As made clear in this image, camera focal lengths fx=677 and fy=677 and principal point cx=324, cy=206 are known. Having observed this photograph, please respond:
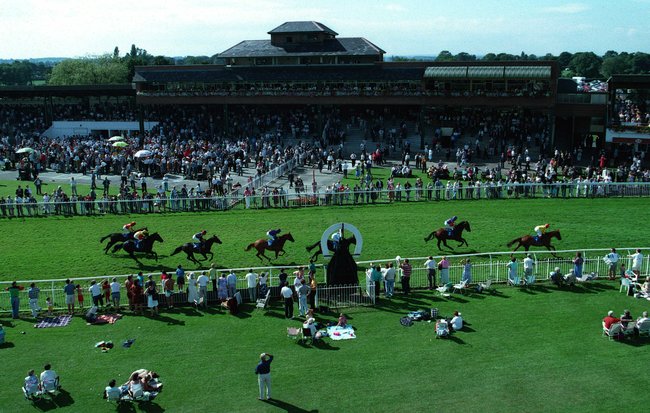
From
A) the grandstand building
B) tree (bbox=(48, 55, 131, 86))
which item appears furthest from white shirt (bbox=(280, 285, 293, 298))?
tree (bbox=(48, 55, 131, 86))

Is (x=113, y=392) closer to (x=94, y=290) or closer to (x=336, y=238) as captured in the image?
(x=94, y=290)

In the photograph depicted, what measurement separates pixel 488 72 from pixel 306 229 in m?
26.4

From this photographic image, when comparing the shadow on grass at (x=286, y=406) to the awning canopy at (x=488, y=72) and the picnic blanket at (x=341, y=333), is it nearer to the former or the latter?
the picnic blanket at (x=341, y=333)

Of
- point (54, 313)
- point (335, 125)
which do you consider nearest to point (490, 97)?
point (335, 125)

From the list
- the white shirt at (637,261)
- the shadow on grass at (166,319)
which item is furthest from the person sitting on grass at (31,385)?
the white shirt at (637,261)

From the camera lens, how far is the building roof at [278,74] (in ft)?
177

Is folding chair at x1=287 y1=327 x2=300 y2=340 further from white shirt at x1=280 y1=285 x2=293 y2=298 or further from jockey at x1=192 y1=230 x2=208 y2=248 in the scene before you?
jockey at x1=192 y1=230 x2=208 y2=248

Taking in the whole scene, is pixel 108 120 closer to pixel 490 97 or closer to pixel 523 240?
pixel 490 97

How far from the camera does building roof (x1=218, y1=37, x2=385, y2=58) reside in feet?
185

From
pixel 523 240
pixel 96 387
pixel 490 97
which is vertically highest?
pixel 490 97

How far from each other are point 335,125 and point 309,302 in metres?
34.5

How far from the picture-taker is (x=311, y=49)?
5844 cm

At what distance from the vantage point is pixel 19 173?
45062 millimetres

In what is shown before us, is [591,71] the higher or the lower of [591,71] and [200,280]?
the higher
